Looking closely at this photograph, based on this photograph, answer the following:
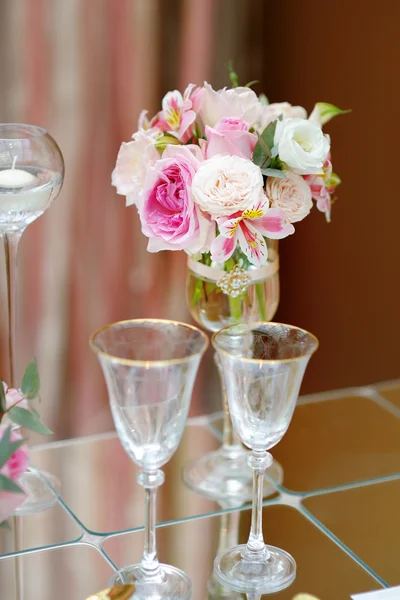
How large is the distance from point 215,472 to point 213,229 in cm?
34

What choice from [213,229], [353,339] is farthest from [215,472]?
[353,339]

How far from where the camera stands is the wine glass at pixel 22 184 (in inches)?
43.9

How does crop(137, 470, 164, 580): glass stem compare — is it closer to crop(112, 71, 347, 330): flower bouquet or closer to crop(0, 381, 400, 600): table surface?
crop(0, 381, 400, 600): table surface

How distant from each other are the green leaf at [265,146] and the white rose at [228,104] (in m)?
0.05

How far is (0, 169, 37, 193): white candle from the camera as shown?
1108 millimetres

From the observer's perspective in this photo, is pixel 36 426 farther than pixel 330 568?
No

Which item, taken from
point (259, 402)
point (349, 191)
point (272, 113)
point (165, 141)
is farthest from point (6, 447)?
point (349, 191)

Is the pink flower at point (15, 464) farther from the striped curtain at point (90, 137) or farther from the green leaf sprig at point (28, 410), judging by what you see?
the striped curtain at point (90, 137)

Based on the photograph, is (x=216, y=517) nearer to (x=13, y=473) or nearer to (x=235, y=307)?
(x=235, y=307)

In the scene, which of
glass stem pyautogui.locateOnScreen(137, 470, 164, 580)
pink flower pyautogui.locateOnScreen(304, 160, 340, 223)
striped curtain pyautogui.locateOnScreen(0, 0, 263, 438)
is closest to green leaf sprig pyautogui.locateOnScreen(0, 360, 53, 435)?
glass stem pyautogui.locateOnScreen(137, 470, 164, 580)

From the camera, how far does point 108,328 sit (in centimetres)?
99

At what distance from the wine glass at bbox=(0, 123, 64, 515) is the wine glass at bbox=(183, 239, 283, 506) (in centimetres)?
19

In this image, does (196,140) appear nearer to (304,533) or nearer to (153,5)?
(304,533)

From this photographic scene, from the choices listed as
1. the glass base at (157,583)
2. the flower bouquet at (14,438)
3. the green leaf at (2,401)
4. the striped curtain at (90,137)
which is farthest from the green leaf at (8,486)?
the striped curtain at (90,137)
